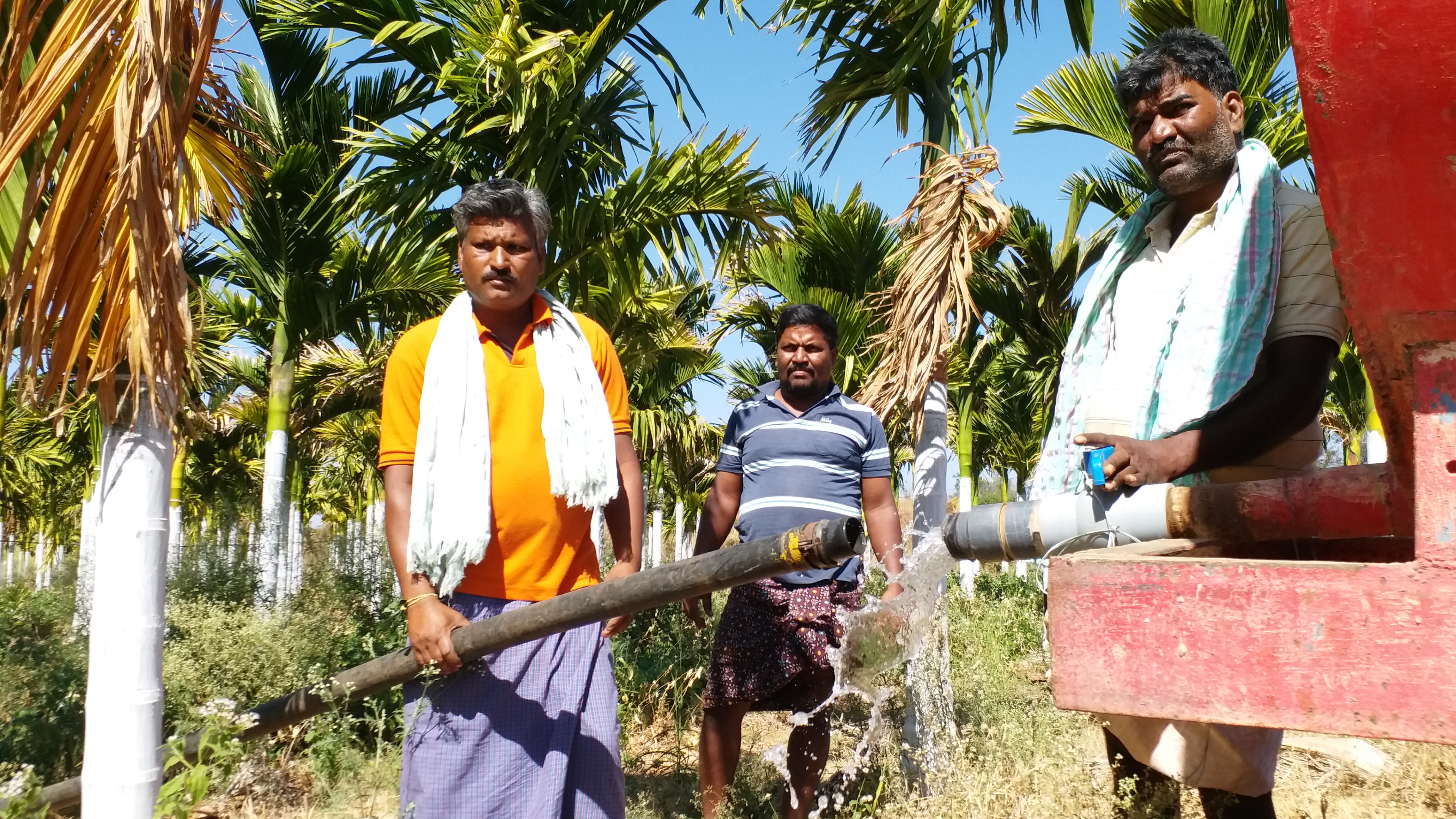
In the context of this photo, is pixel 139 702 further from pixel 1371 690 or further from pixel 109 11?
pixel 1371 690

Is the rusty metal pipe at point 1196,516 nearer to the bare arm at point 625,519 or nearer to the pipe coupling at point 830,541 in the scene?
the pipe coupling at point 830,541

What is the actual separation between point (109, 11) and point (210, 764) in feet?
5.92

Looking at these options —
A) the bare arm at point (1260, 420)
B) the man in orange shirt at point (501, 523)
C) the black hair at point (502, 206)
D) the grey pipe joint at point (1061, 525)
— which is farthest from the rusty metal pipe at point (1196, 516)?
the black hair at point (502, 206)

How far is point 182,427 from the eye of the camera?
8.76 ft

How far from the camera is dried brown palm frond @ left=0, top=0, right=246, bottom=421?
233 cm

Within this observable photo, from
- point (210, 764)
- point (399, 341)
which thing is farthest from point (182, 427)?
point (210, 764)

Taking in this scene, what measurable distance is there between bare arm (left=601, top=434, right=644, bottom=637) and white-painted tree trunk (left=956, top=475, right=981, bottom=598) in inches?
309

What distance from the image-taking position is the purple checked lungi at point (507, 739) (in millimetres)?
2504

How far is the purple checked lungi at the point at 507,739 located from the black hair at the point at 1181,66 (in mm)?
1832

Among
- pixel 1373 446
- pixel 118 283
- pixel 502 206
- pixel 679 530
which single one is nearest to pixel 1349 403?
pixel 1373 446

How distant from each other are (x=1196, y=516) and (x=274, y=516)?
26.4 feet

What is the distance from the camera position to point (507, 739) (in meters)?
2.54

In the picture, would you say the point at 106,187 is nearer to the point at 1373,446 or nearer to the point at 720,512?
the point at 720,512

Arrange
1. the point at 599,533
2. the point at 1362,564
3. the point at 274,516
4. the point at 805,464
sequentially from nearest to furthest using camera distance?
the point at 1362,564 → the point at 805,464 → the point at 599,533 → the point at 274,516
